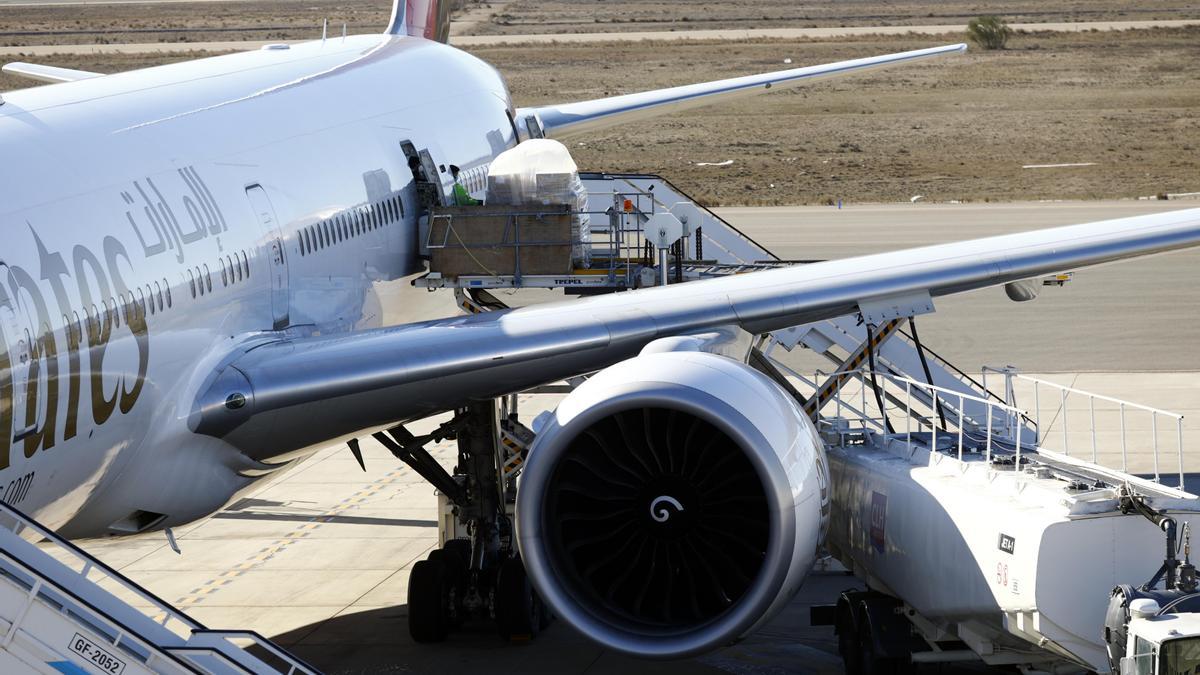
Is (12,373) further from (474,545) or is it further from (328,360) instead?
(474,545)

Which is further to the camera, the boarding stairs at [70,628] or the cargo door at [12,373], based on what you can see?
the cargo door at [12,373]

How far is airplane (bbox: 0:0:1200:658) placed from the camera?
33.5 ft


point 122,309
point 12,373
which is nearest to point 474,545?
point 122,309

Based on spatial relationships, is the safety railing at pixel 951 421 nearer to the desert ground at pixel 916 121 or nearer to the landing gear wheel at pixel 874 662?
the landing gear wheel at pixel 874 662

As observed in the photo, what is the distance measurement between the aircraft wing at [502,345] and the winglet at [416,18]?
13.1 metres

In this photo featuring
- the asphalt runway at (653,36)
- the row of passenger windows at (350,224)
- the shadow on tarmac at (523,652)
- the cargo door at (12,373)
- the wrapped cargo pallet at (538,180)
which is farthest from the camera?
the asphalt runway at (653,36)

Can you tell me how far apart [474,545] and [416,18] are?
38.4 feet

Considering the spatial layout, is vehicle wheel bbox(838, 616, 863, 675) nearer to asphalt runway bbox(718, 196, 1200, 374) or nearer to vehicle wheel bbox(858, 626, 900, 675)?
vehicle wheel bbox(858, 626, 900, 675)

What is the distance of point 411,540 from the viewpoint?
1927 cm

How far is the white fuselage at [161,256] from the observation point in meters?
9.74

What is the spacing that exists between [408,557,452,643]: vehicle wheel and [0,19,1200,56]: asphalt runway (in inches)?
4138

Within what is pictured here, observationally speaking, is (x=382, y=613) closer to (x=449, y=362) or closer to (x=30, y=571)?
(x=449, y=362)

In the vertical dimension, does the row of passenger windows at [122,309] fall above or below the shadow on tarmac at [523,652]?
above

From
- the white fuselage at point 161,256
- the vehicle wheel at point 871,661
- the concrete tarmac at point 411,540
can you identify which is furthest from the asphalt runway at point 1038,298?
the vehicle wheel at point 871,661
